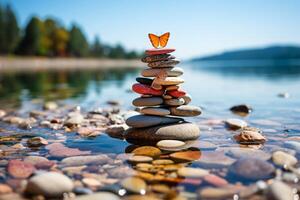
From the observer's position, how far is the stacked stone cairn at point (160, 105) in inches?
289

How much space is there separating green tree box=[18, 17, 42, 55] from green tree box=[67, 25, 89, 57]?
1945 centimetres

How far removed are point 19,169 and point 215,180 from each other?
313 centimetres

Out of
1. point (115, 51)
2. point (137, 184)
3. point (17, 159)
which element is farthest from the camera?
point (115, 51)

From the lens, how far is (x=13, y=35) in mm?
80375

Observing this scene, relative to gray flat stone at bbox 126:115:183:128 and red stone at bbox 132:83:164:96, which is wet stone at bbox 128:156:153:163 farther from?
red stone at bbox 132:83:164:96

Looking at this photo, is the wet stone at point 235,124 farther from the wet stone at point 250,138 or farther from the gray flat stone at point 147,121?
the gray flat stone at point 147,121

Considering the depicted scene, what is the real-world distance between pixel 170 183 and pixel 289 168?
6.34 feet

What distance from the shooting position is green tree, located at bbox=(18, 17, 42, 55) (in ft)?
270

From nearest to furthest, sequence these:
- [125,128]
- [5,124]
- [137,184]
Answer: [137,184]
[125,128]
[5,124]

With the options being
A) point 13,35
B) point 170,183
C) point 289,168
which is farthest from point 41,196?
point 13,35

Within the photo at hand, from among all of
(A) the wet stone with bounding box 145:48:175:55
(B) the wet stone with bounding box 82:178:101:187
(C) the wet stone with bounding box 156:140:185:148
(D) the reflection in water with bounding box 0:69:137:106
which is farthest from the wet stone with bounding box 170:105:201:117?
(D) the reflection in water with bounding box 0:69:137:106

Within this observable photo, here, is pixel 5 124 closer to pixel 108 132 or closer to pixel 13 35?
pixel 108 132

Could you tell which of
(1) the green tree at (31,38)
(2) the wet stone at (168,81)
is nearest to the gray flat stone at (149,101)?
(2) the wet stone at (168,81)

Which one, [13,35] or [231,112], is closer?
[231,112]
